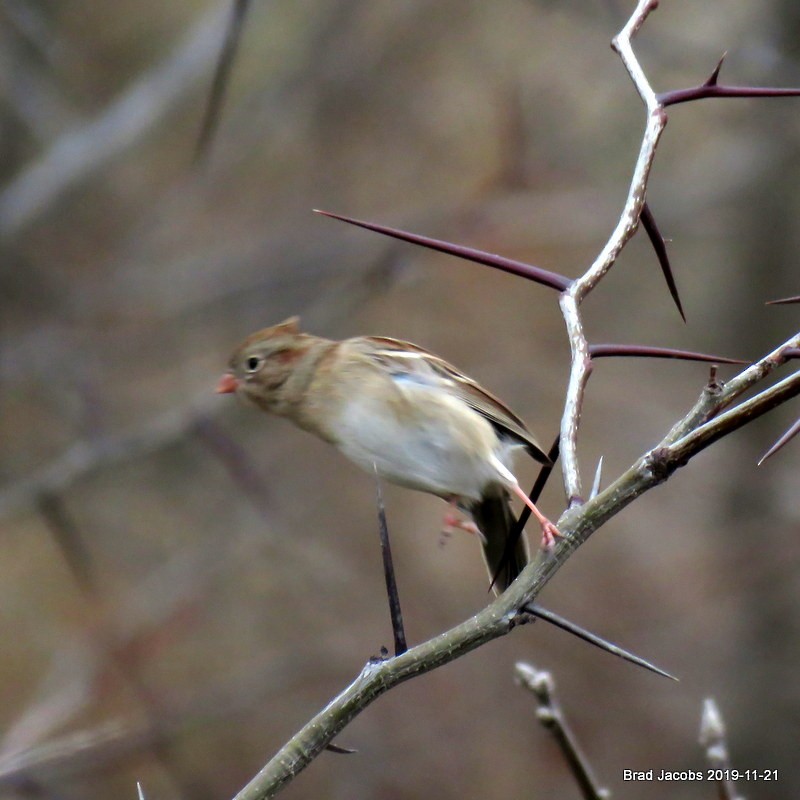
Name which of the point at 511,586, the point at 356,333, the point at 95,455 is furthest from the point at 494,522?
the point at 356,333

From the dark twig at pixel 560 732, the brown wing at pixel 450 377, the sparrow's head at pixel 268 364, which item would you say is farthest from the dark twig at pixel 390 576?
the sparrow's head at pixel 268 364

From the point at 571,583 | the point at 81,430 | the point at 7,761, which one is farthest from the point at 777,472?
the point at 7,761

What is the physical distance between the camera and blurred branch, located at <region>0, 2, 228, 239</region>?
6.00 meters

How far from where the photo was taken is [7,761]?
2281 mm

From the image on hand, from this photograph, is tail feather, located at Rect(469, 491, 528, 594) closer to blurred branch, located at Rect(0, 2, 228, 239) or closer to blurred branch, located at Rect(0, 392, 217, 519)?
blurred branch, located at Rect(0, 392, 217, 519)

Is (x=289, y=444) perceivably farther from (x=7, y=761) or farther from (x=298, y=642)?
(x=7, y=761)

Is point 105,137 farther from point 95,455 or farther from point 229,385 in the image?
point 229,385

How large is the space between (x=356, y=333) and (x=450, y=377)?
5.33 meters

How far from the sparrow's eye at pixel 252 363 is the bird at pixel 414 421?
0.08m

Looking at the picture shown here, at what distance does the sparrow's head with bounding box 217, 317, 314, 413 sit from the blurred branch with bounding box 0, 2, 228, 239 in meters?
3.00

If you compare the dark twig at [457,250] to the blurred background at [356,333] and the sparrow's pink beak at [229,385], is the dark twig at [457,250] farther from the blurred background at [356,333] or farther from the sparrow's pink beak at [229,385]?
the blurred background at [356,333]

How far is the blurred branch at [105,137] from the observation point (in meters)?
6.00

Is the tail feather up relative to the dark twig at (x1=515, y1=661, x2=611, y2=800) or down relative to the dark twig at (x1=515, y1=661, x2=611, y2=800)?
up

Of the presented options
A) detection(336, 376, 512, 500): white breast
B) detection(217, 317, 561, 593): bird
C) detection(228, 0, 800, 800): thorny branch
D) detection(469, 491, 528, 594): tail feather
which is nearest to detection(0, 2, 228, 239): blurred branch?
detection(217, 317, 561, 593): bird
